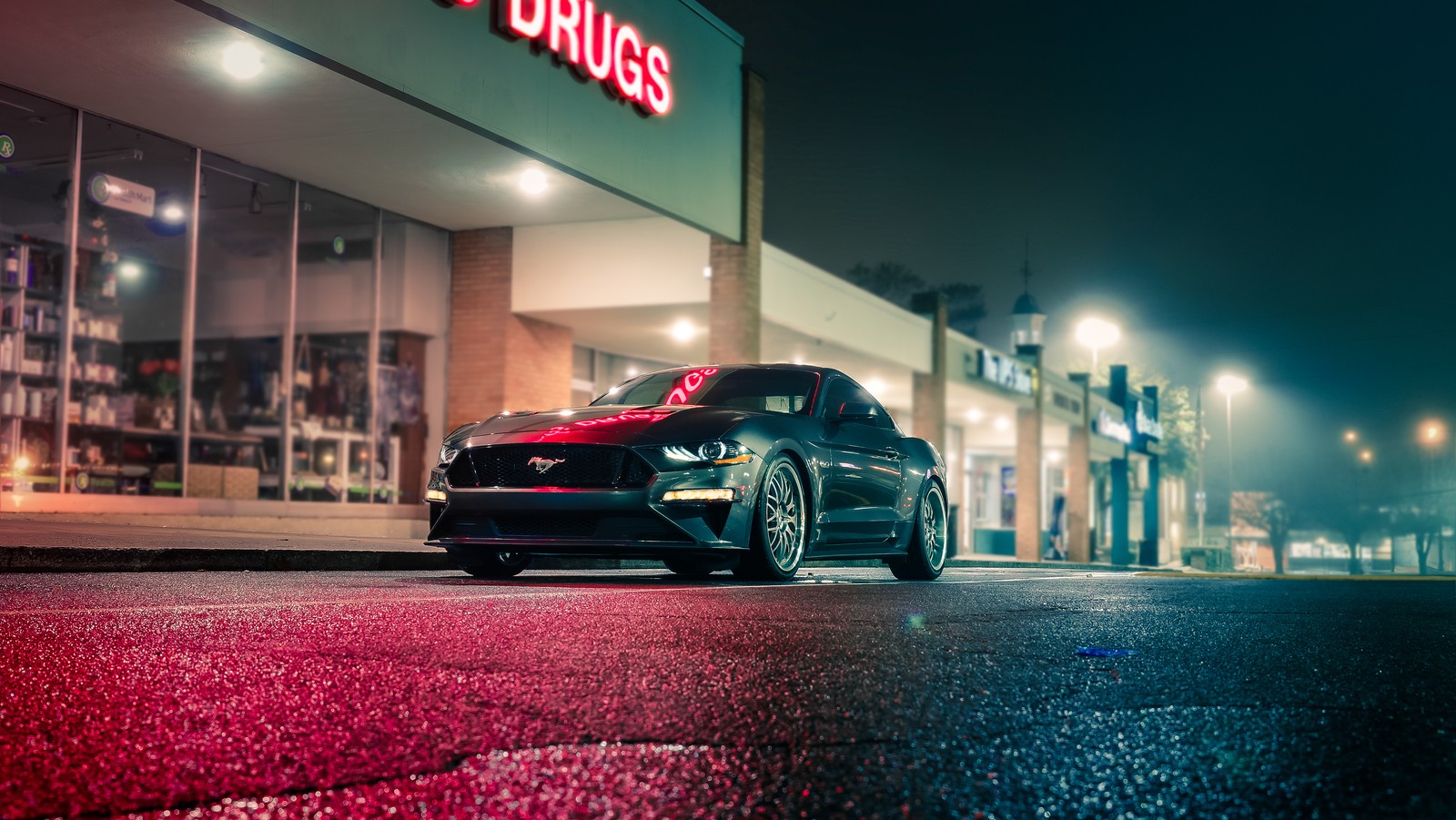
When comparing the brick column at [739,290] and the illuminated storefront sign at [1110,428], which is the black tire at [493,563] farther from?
the illuminated storefront sign at [1110,428]

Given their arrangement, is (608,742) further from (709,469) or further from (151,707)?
(709,469)

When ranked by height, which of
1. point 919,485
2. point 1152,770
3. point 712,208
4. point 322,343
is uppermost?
point 712,208

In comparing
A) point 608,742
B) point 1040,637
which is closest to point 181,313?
point 1040,637

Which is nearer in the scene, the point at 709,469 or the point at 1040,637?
the point at 1040,637

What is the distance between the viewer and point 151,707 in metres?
2.99

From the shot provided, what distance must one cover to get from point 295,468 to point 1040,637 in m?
16.1

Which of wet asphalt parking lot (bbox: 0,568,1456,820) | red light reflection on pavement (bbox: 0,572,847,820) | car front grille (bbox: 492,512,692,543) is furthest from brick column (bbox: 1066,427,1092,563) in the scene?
red light reflection on pavement (bbox: 0,572,847,820)

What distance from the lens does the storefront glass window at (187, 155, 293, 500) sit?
17734 millimetres

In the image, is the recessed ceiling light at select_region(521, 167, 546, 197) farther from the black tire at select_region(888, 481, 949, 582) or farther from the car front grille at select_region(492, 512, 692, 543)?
the car front grille at select_region(492, 512, 692, 543)

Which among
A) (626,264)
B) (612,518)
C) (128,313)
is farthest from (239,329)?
(612,518)

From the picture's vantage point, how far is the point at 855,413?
914 centimetres

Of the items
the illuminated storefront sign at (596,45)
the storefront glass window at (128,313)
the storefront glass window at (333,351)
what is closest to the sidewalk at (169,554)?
the storefront glass window at (128,313)

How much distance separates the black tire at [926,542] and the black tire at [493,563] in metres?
2.95

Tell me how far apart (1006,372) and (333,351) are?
2104 cm
